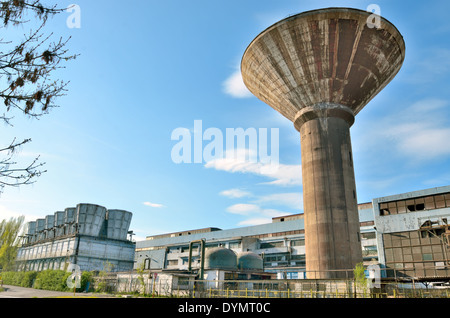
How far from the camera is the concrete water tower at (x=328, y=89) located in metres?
27.2

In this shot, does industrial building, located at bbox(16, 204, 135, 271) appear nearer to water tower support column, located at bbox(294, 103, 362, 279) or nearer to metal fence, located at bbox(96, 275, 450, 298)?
metal fence, located at bbox(96, 275, 450, 298)

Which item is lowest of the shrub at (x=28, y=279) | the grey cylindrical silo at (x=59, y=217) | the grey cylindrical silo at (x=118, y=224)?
the shrub at (x=28, y=279)

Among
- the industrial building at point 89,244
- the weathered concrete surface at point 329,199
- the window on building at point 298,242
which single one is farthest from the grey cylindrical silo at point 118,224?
the weathered concrete surface at point 329,199

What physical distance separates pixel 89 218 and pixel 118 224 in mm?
5694

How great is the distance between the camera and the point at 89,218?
55.6m

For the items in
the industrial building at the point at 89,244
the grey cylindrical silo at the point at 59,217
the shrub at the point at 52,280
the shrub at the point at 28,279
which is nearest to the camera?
the shrub at the point at 52,280

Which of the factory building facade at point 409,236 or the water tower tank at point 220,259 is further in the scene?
the water tower tank at point 220,259

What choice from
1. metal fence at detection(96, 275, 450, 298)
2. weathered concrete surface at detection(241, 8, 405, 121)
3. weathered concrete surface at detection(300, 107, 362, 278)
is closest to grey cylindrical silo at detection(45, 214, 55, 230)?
metal fence at detection(96, 275, 450, 298)

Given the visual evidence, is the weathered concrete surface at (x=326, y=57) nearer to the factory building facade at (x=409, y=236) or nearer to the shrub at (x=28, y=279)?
the factory building facade at (x=409, y=236)

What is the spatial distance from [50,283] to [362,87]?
4803 cm

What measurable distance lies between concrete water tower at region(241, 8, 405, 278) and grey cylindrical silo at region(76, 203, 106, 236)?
40.7 m

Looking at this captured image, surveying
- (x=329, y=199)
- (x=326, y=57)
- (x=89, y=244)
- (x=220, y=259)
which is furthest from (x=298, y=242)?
(x=326, y=57)
